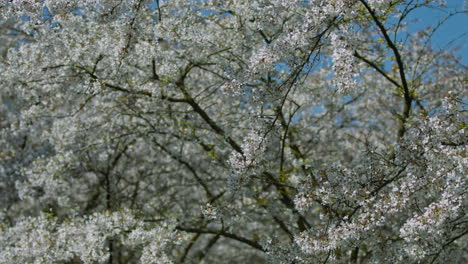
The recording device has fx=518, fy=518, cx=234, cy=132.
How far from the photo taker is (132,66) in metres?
7.80

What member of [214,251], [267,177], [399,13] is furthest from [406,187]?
[214,251]

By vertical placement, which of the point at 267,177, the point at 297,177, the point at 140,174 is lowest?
the point at 267,177

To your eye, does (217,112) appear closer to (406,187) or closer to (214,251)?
(406,187)

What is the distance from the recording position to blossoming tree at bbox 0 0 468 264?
470cm

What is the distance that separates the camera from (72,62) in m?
7.35

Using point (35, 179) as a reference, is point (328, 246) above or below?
below

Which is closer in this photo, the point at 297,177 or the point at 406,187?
the point at 406,187

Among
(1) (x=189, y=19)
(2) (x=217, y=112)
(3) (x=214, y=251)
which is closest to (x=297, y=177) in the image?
(2) (x=217, y=112)

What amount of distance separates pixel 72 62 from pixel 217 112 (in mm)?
3216

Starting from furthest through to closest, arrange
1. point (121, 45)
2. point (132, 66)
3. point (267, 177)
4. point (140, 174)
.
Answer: point (140, 174) < point (132, 66) < point (267, 177) < point (121, 45)

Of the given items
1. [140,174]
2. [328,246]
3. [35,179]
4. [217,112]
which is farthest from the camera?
[140,174]

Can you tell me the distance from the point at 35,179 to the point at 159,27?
4.28 metres

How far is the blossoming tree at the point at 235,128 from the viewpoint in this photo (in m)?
4.70

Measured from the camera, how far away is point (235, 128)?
8078mm
